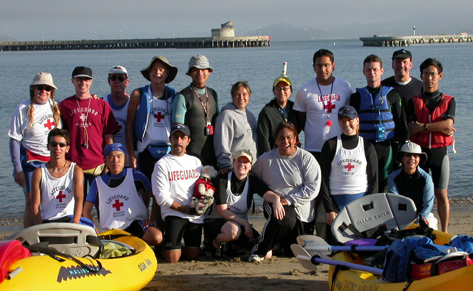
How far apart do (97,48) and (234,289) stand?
364 ft

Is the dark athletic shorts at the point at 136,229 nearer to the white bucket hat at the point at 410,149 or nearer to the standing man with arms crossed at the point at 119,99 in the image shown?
the standing man with arms crossed at the point at 119,99

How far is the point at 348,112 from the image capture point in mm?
5926

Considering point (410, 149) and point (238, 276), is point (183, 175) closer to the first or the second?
point (238, 276)

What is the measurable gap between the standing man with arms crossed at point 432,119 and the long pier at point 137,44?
323 feet

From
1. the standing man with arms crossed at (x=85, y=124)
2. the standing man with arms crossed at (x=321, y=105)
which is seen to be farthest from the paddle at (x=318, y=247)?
the standing man with arms crossed at (x=85, y=124)

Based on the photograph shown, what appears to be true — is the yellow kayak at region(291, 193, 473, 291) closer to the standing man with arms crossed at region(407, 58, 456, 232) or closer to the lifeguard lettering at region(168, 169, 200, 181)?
the standing man with arms crossed at region(407, 58, 456, 232)

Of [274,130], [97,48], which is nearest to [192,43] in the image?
[97,48]

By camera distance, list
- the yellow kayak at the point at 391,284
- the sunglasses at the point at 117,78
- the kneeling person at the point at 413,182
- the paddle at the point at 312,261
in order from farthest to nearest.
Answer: the sunglasses at the point at 117,78, the kneeling person at the point at 413,182, the paddle at the point at 312,261, the yellow kayak at the point at 391,284

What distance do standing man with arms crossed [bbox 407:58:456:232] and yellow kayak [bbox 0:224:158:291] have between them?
132 inches

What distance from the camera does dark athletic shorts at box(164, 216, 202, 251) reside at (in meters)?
6.07

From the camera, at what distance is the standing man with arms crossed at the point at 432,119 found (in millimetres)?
6227

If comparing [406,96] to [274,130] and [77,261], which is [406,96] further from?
[77,261]

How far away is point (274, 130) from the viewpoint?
6.47m

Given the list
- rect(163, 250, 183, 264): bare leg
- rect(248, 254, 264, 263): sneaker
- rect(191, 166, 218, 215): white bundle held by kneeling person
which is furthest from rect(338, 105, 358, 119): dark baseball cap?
rect(163, 250, 183, 264): bare leg
